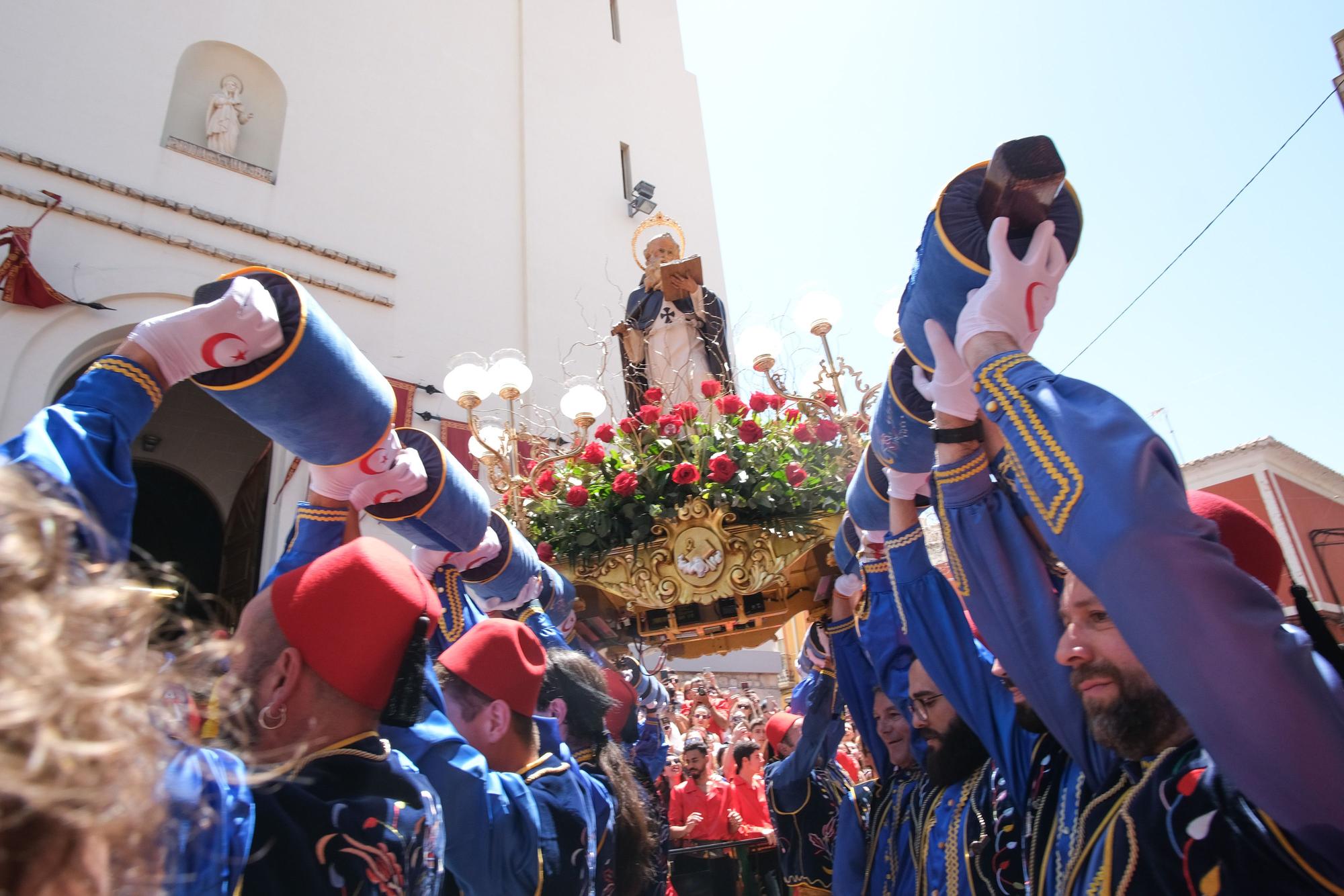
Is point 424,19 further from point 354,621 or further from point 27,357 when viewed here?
point 354,621

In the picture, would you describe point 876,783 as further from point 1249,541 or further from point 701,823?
point 1249,541

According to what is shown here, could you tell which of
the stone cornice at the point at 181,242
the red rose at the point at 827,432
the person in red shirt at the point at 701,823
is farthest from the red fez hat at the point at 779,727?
the stone cornice at the point at 181,242

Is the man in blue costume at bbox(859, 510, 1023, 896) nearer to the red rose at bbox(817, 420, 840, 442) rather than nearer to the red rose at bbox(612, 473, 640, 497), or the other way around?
the red rose at bbox(817, 420, 840, 442)

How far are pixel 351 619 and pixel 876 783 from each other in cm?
274

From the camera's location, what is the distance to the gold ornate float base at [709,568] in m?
3.16

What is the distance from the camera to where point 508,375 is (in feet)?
13.0

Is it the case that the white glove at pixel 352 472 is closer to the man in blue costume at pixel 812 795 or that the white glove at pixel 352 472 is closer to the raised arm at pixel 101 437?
the raised arm at pixel 101 437

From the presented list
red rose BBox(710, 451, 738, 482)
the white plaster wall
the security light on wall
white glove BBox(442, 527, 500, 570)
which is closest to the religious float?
red rose BBox(710, 451, 738, 482)

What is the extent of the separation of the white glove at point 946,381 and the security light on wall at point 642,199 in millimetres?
10181

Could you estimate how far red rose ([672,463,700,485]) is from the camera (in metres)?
3.15

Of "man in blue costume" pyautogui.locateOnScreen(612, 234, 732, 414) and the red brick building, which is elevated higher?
the red brick building

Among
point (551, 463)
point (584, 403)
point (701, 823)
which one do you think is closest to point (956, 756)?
point (551, 463)

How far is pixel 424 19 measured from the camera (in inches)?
411

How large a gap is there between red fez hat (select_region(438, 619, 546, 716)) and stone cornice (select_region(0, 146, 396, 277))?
667cm
